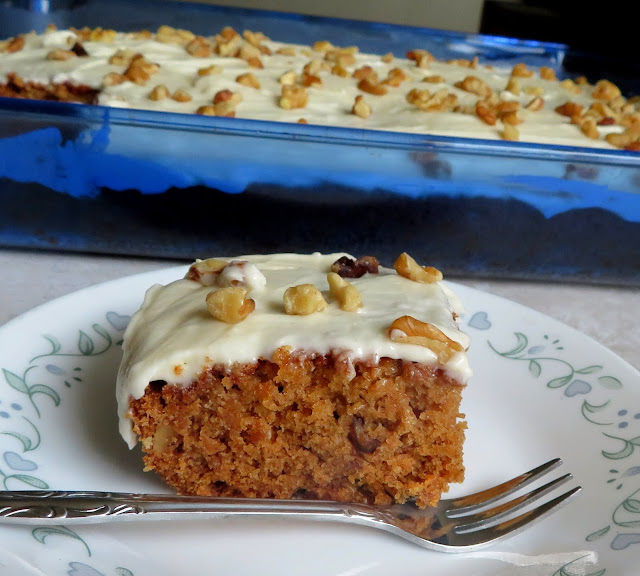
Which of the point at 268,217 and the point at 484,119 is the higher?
the point at 484,119

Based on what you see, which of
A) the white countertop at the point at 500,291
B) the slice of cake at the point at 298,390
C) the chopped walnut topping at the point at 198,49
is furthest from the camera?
the chopped walnut topping at the point at 198,49

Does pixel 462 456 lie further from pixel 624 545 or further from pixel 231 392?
pixel 231 392

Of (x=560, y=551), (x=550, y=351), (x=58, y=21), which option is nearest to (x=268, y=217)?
(x=550, y=351)

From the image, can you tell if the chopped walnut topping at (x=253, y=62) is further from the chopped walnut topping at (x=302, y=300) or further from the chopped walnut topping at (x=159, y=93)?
the chopped walnut topping at (x=302, y=300)

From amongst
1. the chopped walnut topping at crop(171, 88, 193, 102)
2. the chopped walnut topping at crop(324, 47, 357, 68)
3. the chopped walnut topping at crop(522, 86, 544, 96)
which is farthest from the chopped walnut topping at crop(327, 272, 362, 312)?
the chopped walnut topping at crop(522, 86, 544, 96)

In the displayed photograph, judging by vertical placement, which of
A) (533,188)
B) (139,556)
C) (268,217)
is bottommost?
(139,556)

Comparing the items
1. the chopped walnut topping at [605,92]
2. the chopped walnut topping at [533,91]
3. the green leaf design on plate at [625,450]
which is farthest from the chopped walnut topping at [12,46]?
the green leaf design on plate at [625,450]
